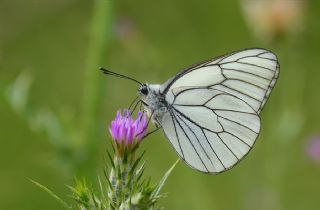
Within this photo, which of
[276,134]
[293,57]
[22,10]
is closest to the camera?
[276,134]

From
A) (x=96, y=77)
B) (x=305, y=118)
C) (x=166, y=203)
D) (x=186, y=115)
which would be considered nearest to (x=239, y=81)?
(x=186, y=115)

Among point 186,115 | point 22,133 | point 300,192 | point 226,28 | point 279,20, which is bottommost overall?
point 186,115

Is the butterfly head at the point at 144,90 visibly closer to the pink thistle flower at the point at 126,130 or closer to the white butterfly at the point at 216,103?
the white butterfly at the point at 216,103

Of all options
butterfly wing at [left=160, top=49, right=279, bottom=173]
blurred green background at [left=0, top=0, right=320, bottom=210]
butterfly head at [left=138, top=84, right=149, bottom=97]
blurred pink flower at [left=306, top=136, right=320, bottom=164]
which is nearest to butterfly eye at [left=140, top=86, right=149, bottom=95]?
butterfly head at [left=138, top=84, right=149, bottom=97]

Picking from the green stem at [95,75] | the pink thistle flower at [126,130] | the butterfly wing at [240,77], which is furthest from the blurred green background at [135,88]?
the pink thistle flower at [126,130]

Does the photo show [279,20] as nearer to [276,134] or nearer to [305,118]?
[276,134]

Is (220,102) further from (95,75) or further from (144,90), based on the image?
(95,75)

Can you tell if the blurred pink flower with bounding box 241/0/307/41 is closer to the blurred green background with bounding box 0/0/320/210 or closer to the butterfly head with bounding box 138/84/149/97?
the blurred green background with bounding box 0/0/320/210
